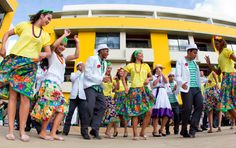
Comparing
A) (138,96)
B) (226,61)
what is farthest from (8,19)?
(226,61)

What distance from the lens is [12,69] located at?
297cm

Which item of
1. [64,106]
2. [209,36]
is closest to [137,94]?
[64,106]

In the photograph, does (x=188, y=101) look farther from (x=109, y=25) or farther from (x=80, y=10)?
(x=80, y=10)

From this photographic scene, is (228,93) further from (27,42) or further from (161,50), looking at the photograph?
(161,50)

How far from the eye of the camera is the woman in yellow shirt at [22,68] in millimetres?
2965

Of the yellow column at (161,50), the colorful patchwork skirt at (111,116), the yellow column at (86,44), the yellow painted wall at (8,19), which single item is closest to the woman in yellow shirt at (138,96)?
the colorful patchwork skirt at (111,116)

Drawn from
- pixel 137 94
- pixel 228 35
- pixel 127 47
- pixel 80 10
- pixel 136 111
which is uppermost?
pixel 80 10

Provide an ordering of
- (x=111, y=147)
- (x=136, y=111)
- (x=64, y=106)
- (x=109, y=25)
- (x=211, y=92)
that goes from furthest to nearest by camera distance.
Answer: (x=109, y=25), (x=211, y=92), (x=136, y=111), (x=64, y=106), (x=111, y=147)

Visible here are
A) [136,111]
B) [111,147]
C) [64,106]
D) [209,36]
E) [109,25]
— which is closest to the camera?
[111,147]

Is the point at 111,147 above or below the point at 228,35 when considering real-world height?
below

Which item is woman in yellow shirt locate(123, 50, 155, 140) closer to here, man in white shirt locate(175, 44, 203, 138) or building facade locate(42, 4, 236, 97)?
man in white shirt locate(175, 44, 203, 138)

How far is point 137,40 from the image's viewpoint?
19.5 metres

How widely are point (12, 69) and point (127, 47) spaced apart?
1616 centimetres

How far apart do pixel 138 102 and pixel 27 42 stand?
A: 7.66 feet
